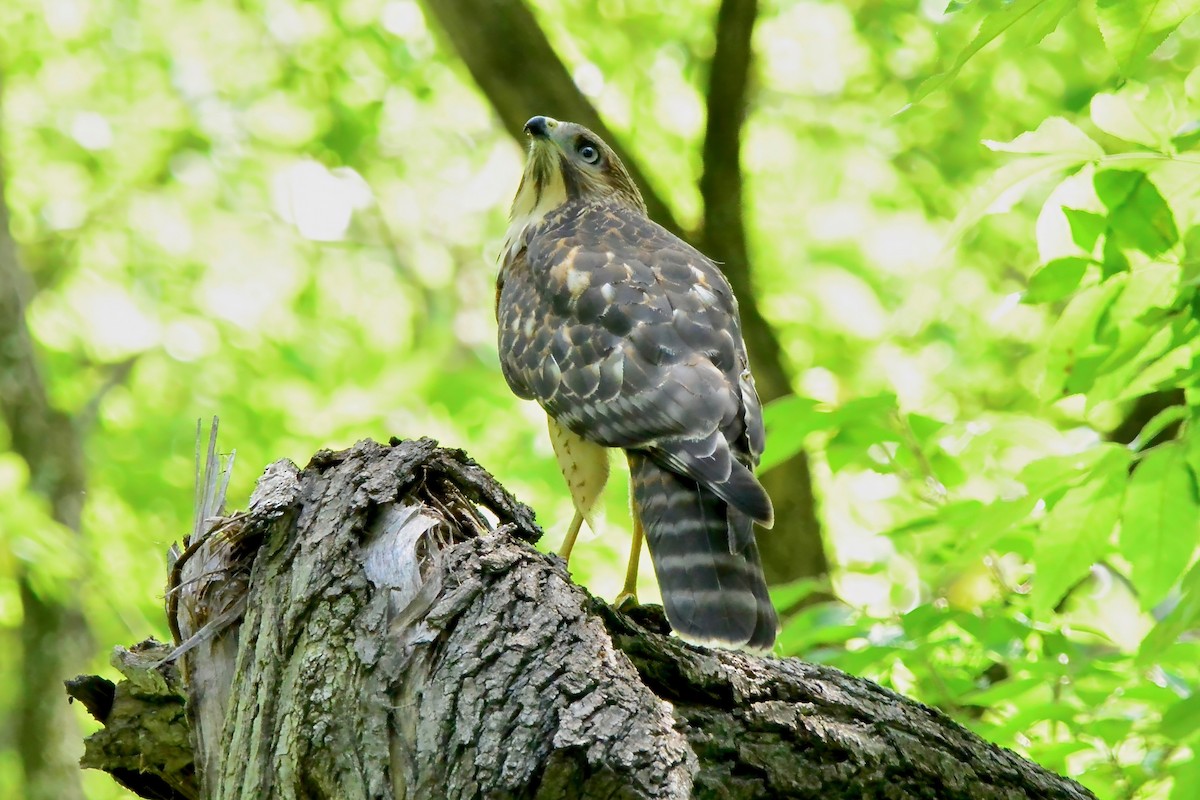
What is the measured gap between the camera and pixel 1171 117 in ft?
9.06

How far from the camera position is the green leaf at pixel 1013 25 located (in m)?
2.27

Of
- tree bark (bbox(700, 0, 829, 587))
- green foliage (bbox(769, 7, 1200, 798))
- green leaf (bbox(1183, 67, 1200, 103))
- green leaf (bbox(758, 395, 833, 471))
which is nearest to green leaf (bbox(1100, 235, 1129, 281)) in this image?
green foliage (bbox(769, 7, 1200, 798))

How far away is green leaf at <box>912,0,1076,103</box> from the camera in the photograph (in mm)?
2273

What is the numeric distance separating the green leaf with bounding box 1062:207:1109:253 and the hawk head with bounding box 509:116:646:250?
256 centimetres

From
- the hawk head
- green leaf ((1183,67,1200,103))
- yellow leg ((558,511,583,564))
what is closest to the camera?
green leaf ((1183,67,1200,103))

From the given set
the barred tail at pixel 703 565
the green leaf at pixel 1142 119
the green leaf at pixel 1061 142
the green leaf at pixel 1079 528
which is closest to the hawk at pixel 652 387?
the barred tail at pixel 703 565

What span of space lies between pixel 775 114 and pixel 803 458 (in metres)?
4.22

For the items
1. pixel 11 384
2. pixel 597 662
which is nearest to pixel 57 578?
pixel 11 384

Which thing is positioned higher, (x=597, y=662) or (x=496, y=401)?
(x=496, y=401)

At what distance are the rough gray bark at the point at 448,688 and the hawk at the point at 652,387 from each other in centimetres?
19

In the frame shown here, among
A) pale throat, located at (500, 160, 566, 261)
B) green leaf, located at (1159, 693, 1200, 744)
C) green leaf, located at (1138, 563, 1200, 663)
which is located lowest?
green leaf, located at (1159, 693, 1200, 744)

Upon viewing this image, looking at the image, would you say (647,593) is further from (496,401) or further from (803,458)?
(803,458)

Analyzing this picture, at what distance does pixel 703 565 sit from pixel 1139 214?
4.22 ft

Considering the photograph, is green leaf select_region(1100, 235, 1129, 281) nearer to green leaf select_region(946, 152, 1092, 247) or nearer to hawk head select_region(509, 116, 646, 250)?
green leaf select_region(946, 152, 1092, 247)
